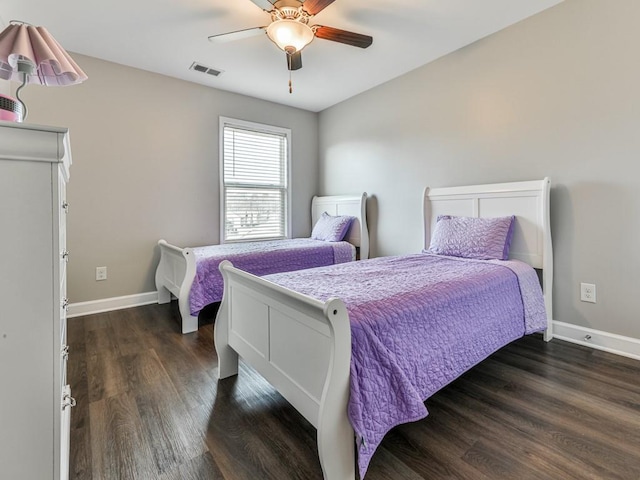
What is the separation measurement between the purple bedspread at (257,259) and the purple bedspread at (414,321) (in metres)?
1.04

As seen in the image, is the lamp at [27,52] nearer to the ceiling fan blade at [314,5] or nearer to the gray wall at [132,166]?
the ceiling fan blade at [314,5]

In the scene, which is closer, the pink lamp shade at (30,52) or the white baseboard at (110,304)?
the pink lamp shade at (30,52)

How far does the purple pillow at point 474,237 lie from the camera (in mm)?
2486

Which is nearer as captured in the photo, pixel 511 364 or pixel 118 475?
pixel 118 475

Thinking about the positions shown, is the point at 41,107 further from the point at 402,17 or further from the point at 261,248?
the point at 402,17

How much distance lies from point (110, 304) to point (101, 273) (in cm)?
34

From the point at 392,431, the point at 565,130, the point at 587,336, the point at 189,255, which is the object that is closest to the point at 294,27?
the point at 189,255

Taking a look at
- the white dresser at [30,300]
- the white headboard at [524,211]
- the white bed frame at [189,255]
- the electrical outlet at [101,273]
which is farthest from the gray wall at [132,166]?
the white headboard at [524,211]

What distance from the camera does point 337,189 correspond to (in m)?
4.48

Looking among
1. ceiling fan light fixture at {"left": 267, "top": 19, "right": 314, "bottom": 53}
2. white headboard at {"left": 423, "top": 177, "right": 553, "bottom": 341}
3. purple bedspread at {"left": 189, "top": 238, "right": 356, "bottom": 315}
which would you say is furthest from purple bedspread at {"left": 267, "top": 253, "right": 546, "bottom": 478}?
ceiling fan light fixture at {"left": 267, "top": 19, "right": 314, "bottom": 53}

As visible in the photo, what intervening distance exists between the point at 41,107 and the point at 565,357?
4.76 metres

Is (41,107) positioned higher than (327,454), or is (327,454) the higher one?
(41,107)

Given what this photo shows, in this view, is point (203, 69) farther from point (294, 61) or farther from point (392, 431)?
point (392, 431)

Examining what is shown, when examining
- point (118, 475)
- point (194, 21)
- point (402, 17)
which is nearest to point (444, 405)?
point (118, 475)
